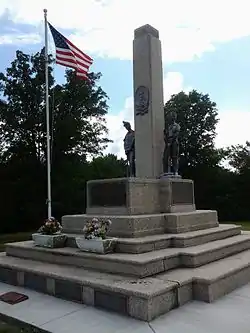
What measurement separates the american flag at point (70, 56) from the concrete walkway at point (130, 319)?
767cm

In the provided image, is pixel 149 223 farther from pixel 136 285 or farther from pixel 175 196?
pixel 136 285

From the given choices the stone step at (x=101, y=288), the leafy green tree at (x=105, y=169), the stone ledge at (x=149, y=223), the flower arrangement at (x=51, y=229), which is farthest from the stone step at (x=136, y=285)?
the leafy green tree at (x=105, y=169)

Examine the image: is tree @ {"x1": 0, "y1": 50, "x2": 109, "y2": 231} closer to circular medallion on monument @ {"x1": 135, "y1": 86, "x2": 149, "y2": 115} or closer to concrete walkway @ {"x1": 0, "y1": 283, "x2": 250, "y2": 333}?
circular medallion on monument @ {"x1": 135, "y1": 86, "x2": 149, "y2": 115}

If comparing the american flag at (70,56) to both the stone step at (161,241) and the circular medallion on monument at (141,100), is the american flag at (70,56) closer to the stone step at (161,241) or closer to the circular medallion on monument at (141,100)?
the circular medallion on monument at (141,100)

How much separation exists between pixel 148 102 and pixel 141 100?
8.3 inches

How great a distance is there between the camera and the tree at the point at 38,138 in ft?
64.7

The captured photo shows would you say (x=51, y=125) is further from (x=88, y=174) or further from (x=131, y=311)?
(x=131, y=311)

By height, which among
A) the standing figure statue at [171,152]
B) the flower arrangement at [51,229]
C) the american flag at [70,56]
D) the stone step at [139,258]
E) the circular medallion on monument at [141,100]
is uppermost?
the american flag at [70,56]

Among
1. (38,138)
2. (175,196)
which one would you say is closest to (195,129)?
(38,138)

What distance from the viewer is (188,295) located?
4277 millimetres

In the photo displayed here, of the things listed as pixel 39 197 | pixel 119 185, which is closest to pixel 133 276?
pixel 119 185

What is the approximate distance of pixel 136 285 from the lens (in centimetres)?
407

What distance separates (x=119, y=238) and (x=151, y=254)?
2.53ft

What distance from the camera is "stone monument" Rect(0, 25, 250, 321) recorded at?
13.7 ft
